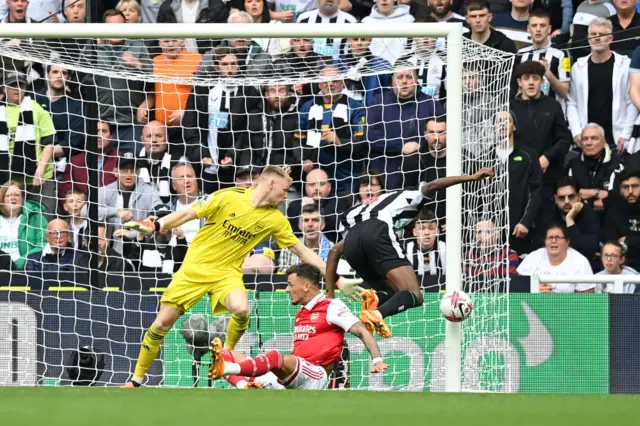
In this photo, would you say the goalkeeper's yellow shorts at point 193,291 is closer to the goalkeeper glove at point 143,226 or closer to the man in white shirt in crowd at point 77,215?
the goalkeeper glove at point 143,226

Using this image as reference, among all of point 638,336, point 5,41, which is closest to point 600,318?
point 638,336

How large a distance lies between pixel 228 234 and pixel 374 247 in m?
1.20

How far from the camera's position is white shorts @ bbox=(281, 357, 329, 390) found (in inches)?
338

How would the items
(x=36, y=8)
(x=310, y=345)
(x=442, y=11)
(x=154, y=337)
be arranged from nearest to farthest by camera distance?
(x=310, y=345) → (x=154, y=337) → (x=442, y=11) → (x=36, y=8)

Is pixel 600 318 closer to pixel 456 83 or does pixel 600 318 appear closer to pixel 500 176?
pixel 500 176

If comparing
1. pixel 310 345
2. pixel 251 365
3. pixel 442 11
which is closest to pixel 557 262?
pixel 442 11

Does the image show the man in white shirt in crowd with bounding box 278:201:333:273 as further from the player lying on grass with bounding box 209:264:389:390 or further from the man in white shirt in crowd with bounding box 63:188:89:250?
the man in white shirt in crowd with bounding box 63:188:89:250

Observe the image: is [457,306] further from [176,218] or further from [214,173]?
[214,173]

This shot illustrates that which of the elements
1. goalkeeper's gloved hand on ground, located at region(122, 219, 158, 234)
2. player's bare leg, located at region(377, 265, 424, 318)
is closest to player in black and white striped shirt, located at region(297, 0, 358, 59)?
player's bare leg, located at region(377, 265, 424, 318)

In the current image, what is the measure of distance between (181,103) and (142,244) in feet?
4.41

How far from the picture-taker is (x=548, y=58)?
39.5 feet

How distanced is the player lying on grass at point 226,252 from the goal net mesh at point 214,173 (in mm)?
911

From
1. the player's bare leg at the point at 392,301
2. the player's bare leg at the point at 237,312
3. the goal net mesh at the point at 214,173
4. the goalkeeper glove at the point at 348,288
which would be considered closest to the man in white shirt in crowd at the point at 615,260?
the goal net mesh at the point at 214,173

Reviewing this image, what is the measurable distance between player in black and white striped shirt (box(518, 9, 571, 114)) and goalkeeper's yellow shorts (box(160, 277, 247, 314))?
3842 millimetres
